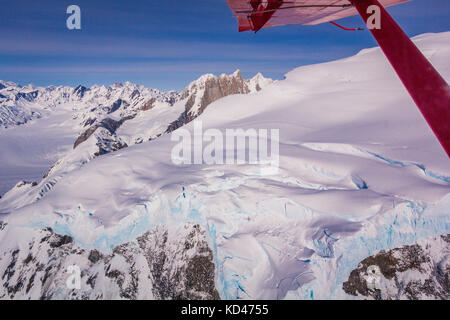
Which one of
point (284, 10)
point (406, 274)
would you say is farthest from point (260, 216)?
point (284, 10)

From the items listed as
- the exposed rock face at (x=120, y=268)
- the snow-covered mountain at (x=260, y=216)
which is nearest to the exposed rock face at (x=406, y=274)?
the snow-covered mountain at (x=260, y=216)

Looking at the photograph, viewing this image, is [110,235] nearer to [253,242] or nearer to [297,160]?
[253,242]

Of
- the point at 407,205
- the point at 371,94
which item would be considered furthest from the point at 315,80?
the point at 407,205

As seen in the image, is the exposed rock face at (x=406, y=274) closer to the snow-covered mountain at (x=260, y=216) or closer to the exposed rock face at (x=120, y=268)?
the snow-covered mountain at (x=260, y=216)

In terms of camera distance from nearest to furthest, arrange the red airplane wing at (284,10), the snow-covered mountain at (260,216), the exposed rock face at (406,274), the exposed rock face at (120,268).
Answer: the red airplane wing at (284,10)
the exposed rock face at (406,274)
the snow-covered mountain at (260,216)
the exposed rock face at (120,268)

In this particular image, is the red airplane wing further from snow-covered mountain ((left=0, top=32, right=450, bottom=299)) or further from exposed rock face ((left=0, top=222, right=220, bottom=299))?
exposed rock face ((left=0, top=222, right=220, bottom=299))
